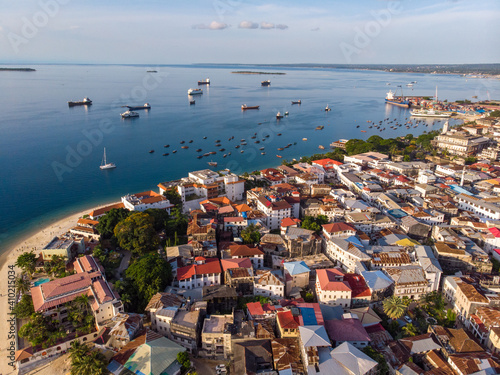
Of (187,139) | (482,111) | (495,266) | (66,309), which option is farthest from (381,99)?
(66,309)

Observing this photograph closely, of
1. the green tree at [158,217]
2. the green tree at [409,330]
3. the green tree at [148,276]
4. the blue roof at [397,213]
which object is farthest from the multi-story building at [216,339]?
the blue roof at [397,213]

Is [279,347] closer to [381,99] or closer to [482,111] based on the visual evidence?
[482,111]

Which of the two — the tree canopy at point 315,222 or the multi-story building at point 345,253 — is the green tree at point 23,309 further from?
the multi-story building at point 345,253

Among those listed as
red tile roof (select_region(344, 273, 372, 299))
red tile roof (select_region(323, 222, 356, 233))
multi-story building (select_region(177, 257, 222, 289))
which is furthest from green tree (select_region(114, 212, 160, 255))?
red tile roof (select_region(344, 273, 372, 299))

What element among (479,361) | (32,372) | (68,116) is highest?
(68,116)

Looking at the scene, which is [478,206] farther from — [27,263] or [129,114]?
[129,114]

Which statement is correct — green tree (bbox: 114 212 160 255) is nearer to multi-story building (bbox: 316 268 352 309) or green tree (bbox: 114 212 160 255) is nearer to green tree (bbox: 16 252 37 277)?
green tree (bbox: 16 252 37 277)
